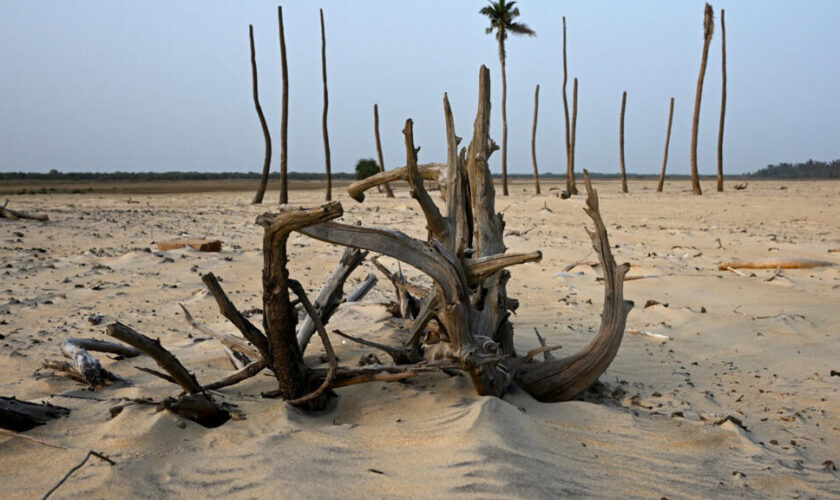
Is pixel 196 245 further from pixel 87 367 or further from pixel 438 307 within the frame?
pixel 438 307

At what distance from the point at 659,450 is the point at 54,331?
4306 millimetres

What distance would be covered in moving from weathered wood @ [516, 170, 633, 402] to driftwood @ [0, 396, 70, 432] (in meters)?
2.36

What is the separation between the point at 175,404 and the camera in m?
3.06

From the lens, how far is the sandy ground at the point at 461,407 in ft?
8.74

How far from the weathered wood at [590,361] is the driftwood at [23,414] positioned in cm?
236

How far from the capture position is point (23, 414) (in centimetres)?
294

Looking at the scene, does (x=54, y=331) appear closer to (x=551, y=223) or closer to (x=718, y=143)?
(x=551, y=223)

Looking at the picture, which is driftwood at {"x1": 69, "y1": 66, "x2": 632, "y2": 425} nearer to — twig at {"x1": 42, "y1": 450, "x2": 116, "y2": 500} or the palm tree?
twig at {"x1": 42, "y1": 450, "x2": 116, "y2": 500}

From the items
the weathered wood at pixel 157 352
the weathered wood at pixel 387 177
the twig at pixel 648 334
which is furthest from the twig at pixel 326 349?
the twig at pixel 648 334

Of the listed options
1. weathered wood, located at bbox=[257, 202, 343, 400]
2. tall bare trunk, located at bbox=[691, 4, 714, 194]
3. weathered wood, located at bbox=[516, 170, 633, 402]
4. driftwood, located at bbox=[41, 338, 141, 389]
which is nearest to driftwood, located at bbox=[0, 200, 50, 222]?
driftwood, located at bbox=[41, 338, 141, 389]

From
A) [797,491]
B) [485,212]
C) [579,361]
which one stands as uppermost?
[485,212]

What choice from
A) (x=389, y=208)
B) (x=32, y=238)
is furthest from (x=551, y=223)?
(x=32, y=238)

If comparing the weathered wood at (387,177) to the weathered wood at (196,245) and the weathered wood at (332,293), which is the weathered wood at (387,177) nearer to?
the weathered wood at (332,293)

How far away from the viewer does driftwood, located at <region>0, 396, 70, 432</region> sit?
287 centimetres
